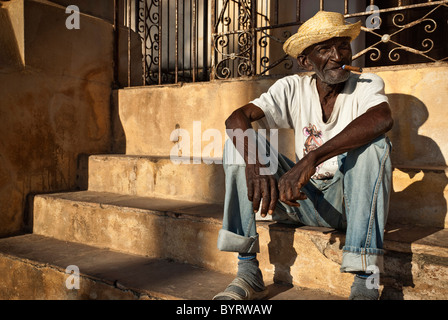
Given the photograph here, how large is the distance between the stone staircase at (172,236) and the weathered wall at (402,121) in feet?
0.03

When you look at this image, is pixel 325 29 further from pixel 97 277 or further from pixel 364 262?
pixel 97 277

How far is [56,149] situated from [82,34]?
1269 mm

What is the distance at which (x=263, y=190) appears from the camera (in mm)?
1899

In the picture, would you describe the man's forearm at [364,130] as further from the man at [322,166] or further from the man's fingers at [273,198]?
the man's fingers at [273,198]

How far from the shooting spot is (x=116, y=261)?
105 inches

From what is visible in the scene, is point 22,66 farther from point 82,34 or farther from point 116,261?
point 116,261

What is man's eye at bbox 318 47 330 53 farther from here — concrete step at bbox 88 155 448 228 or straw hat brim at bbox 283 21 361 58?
concrete step at bbox 88 155 448 228

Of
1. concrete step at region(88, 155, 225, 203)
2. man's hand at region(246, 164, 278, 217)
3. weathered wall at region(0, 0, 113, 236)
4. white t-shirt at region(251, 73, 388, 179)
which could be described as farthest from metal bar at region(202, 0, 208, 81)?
man's hand at region(246, 164, 278, 217)

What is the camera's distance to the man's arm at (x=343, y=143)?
176cm
